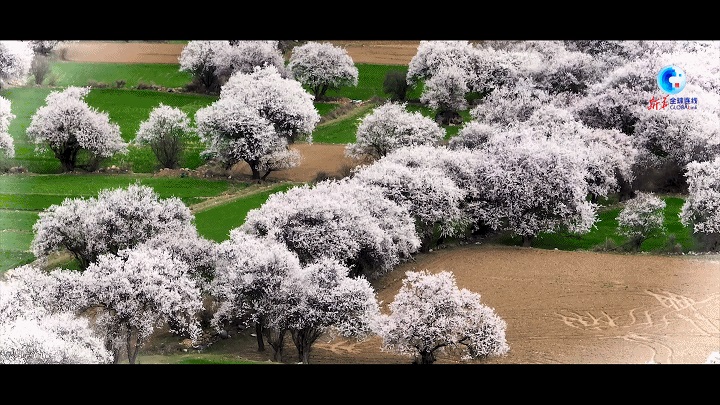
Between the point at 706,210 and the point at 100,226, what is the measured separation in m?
35.1

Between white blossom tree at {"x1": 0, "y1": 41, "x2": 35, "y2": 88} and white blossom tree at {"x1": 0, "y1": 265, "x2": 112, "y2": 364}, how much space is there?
4314cm

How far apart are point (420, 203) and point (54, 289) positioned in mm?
23836

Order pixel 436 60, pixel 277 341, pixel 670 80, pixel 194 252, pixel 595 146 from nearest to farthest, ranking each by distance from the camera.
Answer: pixel 277 341 < pixel 194 252 < pixel 595 146 < pixel 670 80 < pixel 436 60

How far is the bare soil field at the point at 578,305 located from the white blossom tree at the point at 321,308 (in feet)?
5.41

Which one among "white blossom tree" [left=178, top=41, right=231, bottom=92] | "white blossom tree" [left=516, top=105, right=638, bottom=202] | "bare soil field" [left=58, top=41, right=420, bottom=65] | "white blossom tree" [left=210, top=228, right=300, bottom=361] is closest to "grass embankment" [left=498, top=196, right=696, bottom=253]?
"white blossom tree" [left=516, top=105, right=638, bottom=202]

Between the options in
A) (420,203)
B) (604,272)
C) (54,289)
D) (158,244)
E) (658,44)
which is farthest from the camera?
(658,44)

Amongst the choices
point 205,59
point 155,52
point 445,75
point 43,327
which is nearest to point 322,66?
point 205,59

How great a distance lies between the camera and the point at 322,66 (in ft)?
308

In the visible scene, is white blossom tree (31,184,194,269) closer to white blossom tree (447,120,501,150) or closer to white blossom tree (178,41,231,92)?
white blossom tree (447,120,501,150)

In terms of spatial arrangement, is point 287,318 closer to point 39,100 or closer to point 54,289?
point 54,289

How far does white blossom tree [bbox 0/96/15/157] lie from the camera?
2768 inches

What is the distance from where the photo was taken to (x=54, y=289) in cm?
4381

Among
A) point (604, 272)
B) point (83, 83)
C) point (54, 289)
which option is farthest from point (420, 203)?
point (83, 83)

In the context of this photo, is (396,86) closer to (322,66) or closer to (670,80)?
(322,66)
